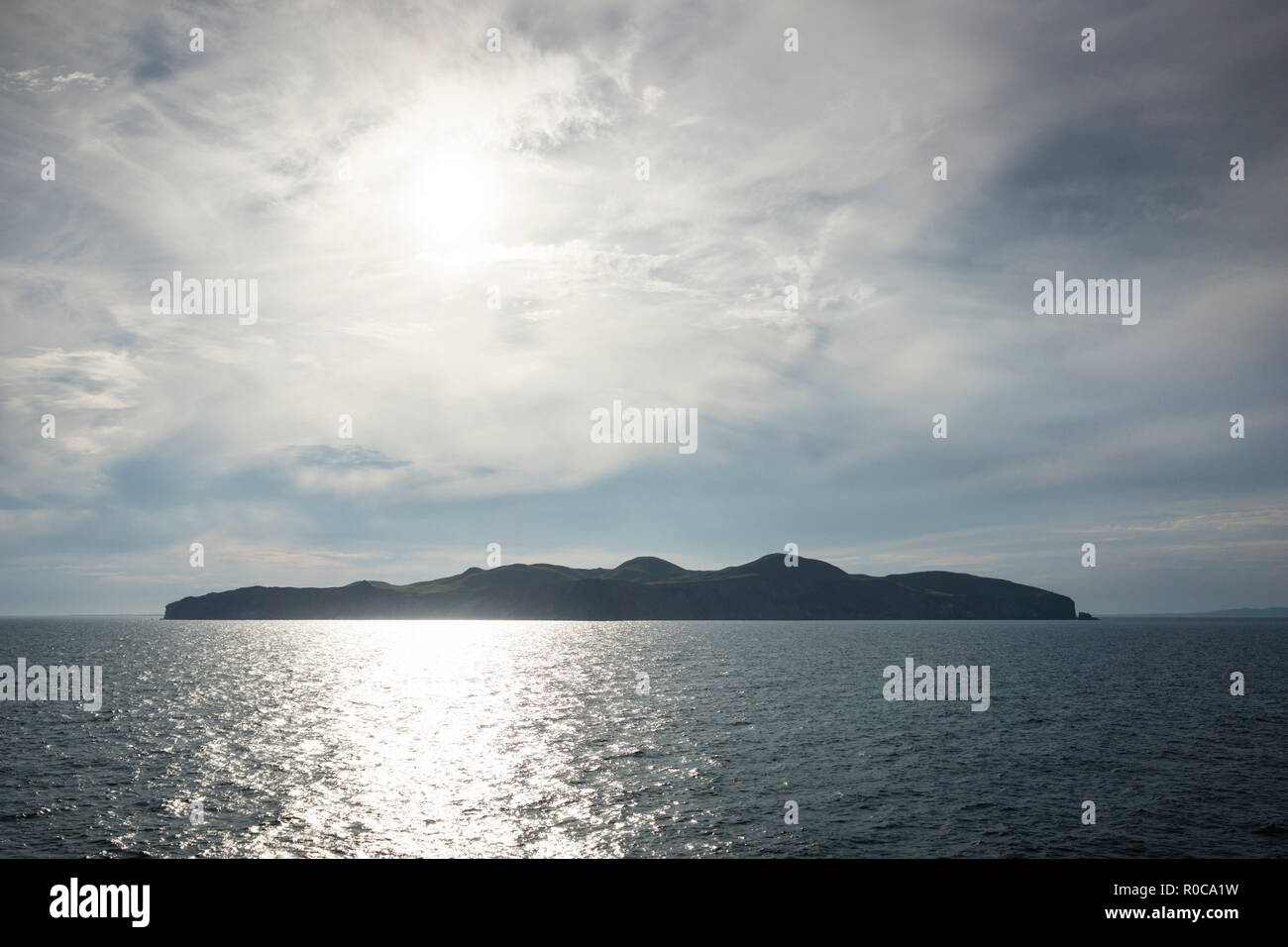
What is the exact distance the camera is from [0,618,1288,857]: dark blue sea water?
41.6 meters

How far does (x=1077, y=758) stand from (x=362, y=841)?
5618 cm

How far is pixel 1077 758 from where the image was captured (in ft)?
203

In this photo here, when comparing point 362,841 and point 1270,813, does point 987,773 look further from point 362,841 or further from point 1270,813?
point 362,841

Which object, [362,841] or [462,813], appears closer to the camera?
[362,841]

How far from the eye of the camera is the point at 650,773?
187 feet

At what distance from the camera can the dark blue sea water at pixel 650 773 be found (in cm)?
4156

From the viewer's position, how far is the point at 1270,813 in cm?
4669
